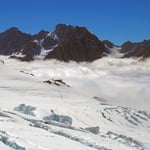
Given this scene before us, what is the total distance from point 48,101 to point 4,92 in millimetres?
8203

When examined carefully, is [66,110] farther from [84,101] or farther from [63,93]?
[63,93]

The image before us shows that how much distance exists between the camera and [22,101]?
203 ft

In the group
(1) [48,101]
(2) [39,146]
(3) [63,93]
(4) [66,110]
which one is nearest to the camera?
(2) [39,146]

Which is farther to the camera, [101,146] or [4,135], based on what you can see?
[101,146]

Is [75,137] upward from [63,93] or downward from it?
downward

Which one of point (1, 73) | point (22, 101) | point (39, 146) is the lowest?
point (39, 146)

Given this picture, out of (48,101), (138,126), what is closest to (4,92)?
(48,101)

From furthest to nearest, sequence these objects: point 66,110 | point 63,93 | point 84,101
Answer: point 63,93 → point 84,101 → point 66,110

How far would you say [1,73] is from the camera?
86.8 metres

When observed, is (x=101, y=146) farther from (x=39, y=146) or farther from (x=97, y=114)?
(x=97, y=114)

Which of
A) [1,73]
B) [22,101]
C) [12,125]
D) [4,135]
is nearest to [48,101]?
[22,101]

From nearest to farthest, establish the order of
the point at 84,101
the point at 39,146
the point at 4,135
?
the point at 39,146 → the point at 4,135 → the point at 84,101

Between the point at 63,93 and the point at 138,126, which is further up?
the point at 63,93

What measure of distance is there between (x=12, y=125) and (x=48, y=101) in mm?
37319
